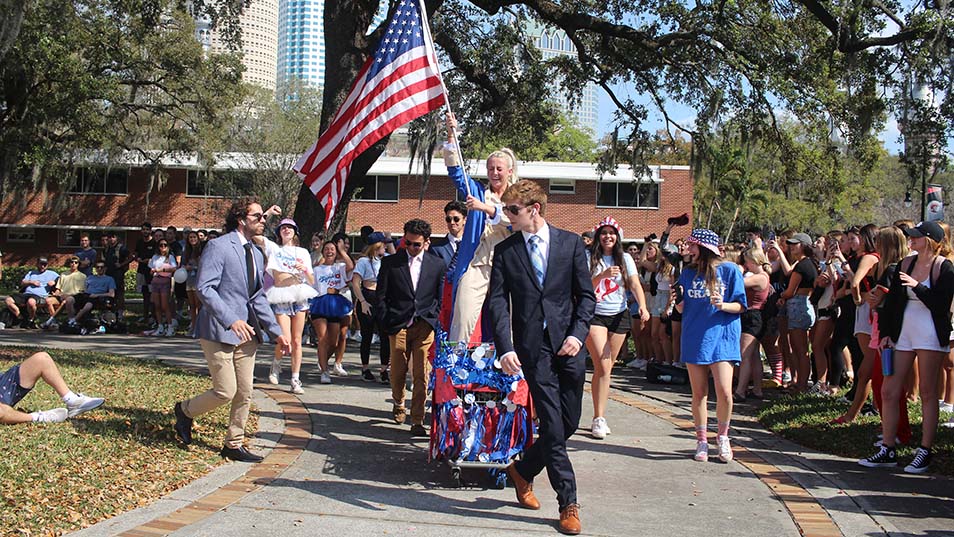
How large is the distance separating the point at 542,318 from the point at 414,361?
2.88 metres

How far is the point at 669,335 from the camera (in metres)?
12.9

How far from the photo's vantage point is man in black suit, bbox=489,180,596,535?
5.64m

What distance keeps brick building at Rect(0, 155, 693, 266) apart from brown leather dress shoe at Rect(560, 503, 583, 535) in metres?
36.3

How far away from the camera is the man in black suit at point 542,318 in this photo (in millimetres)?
5641

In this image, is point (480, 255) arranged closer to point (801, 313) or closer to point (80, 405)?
point (80, 405)

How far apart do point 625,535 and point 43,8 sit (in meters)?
19.8

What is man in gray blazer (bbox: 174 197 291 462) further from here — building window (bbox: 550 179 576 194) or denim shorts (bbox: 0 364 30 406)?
building window (bbox: 550 179 576 194)

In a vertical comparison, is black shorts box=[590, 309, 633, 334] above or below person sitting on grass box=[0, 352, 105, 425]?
A: above

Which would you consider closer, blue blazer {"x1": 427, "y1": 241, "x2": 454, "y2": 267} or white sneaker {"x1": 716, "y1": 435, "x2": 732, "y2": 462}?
white sneaker {"x1": 716, "y1": 435, "x2": 732, "y2": 462}

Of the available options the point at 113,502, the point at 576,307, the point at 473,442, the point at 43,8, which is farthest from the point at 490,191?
the point at 43,8


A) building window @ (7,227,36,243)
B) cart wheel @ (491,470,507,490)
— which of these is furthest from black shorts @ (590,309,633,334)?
building window @ (7,227,36,243)

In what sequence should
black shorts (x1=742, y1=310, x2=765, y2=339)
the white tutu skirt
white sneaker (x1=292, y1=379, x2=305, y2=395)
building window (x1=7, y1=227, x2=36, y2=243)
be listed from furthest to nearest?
1. building window (x1=7, y1=227, x2=36, y2=243)
2. black shorts (x1=742, y1=310, x2=765, y2=339)
3. white sneaker (x1=292, y1=379, x2=305, y2=395)
4. the white tutu skirt

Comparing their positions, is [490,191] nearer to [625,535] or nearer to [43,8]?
[625,535]

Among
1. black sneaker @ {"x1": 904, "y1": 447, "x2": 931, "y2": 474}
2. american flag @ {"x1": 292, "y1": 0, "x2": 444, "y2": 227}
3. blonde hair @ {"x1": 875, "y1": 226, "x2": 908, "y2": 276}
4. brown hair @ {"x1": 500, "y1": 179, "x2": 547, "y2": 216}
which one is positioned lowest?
black sneaker @ {"x1": 904, "y1": 447, "x2": 931, "y2": 474}
